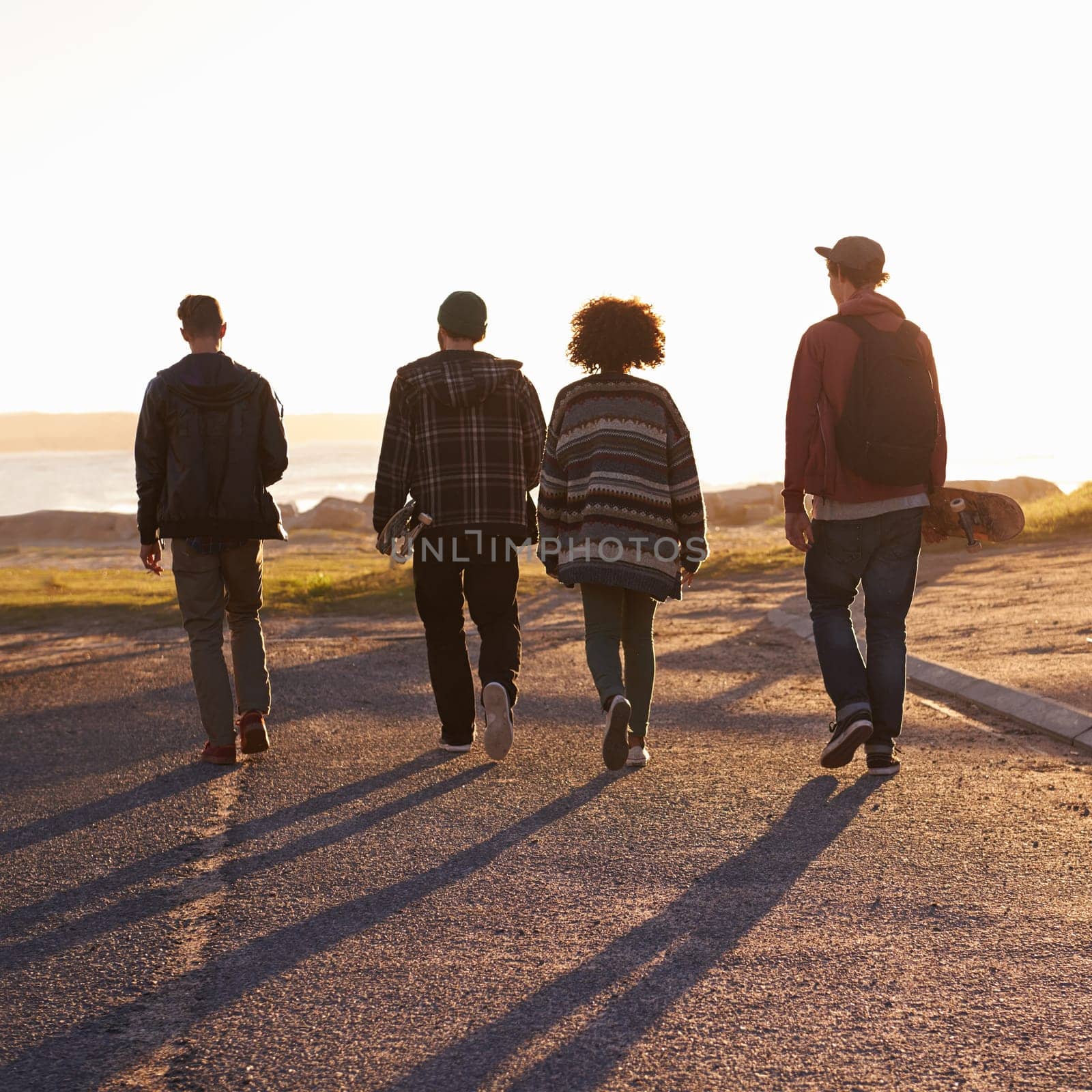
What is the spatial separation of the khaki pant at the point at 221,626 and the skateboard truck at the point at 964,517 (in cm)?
284

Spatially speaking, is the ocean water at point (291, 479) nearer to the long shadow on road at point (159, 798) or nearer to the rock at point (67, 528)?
the rock at point (67, 528)

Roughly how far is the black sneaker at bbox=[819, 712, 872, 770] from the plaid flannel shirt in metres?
1.60

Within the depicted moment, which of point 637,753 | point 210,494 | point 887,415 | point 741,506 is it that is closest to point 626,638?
point 637,753

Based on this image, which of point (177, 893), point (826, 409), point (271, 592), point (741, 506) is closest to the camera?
point (177, 893)

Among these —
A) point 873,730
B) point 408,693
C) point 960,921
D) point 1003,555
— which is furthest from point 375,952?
point 1003,555

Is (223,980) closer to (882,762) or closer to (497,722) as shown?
(497,722)

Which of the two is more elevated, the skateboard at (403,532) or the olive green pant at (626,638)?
the skateboard at (403,532)

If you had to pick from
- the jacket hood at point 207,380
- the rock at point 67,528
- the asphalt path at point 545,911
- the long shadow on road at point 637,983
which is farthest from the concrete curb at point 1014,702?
the rock at point 67,528

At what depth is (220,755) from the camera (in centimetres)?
533

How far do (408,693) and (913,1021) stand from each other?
465 cm

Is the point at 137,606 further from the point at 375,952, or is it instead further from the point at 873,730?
the point at 375,952

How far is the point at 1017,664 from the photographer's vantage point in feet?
22.8

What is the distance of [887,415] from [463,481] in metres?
1.74

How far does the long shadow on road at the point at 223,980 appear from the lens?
2.57 meters
